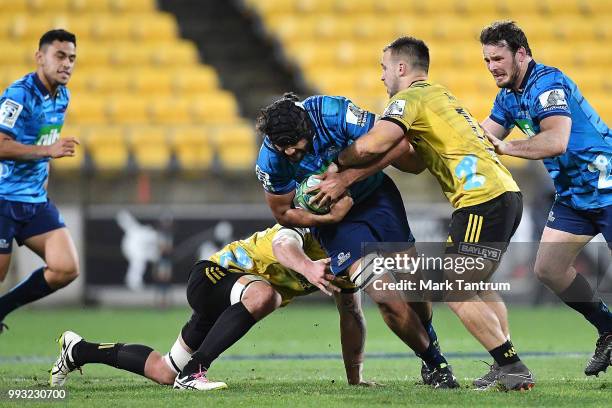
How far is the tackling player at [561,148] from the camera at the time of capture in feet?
21.4

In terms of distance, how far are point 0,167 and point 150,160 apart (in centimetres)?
698

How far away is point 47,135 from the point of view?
8797 millimetres

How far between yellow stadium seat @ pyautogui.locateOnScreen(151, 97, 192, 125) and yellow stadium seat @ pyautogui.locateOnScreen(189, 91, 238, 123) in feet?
0.38

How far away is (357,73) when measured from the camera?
18203 millimetres

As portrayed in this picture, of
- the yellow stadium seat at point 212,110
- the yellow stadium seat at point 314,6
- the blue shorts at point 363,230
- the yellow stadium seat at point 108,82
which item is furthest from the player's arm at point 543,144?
the yellow stadium seat at point 314,6

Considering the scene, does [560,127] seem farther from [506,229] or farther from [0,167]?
[0,167]

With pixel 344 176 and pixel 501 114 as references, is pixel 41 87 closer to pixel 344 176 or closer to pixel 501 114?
pixel 344 176

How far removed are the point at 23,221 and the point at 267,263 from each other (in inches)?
112

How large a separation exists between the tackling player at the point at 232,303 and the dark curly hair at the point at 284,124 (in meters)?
0.72

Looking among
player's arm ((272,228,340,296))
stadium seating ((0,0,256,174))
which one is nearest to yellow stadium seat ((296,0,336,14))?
stadium seating ((0,0,256,174))

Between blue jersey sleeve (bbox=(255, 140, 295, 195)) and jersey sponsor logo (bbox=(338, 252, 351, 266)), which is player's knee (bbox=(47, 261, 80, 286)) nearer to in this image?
blue jersey sleeve (bbox=(255, 140, 295, 195))

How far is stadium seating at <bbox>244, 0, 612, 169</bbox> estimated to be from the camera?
59.0 ft

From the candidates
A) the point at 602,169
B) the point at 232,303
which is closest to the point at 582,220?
the point at 602,169

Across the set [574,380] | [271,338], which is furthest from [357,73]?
[574,380]
